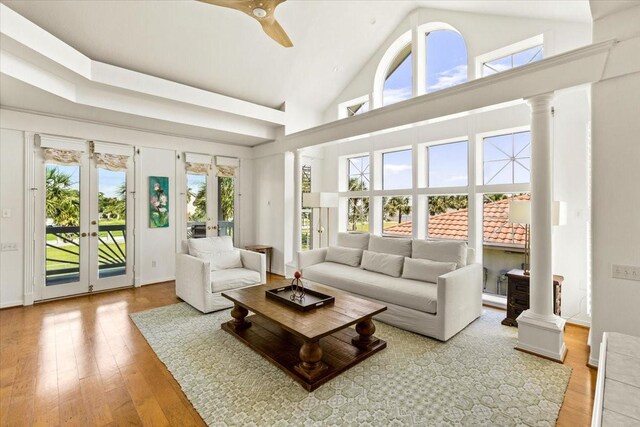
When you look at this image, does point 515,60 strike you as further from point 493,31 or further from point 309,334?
point 309,334

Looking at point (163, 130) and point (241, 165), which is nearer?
point (163, 130)

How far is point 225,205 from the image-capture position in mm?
6359

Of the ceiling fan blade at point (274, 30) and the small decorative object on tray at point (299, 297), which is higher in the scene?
the ceiling fan blade at point (274, 30)

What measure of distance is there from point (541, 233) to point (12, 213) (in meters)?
6.55

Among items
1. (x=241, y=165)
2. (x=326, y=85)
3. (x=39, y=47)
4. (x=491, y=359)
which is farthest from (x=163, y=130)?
(x=491, y=359)

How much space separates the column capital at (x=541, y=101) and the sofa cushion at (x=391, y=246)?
83.0 inches

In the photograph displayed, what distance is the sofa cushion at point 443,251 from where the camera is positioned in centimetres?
366

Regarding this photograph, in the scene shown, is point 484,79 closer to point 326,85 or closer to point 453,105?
point 453,105

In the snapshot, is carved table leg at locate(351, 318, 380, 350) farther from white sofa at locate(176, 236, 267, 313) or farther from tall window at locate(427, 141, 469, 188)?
tall window at locate(427, 141, 469, 188)

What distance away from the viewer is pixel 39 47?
120 inches

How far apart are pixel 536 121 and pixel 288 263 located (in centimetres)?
445

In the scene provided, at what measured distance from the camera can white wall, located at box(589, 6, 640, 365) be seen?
2461 millimetres

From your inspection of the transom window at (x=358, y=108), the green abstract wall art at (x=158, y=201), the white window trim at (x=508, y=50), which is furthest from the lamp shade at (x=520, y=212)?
the green abstract wall art at (x=158, y=201)

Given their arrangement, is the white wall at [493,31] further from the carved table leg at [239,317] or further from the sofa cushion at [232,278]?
the carved table leg at [239,317]
